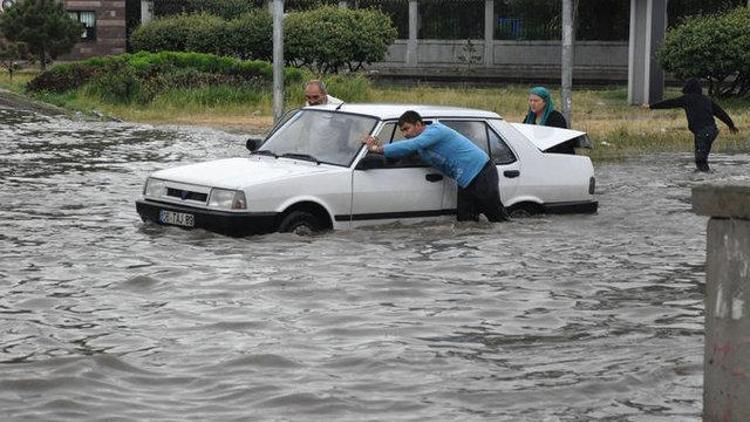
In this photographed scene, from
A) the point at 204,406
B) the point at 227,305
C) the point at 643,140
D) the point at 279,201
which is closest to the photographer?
the point at 204,406

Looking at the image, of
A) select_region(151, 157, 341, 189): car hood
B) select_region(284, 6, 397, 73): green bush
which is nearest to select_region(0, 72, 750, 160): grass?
select_region(284, 6, 397, 73): green bush

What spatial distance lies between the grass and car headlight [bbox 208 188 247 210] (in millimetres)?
13494

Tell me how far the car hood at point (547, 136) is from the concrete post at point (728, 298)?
29.5 ft

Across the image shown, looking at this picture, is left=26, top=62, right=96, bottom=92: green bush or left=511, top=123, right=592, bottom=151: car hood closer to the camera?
left=511, top=123, right=592, bottom=151: car hood

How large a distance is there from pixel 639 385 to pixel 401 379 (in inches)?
53.0

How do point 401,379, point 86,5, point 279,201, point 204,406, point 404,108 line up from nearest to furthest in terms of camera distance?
1. point 204,406
2. point 401,379
3. point 279,201
4. point 404,108
5. point 86,5

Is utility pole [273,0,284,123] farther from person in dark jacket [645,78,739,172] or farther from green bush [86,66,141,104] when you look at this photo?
green bush [86,66,141,104]

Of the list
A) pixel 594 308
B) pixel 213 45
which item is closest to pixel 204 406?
pixel 594 308

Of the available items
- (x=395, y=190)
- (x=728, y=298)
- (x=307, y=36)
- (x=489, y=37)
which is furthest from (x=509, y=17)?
(x=728, y=298)

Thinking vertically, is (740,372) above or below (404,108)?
below

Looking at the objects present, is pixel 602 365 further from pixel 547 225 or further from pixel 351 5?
pixel 351 5

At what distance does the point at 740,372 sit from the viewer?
22.6 ft

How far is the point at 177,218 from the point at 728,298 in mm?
7912

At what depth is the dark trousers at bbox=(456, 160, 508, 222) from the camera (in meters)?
14.8
